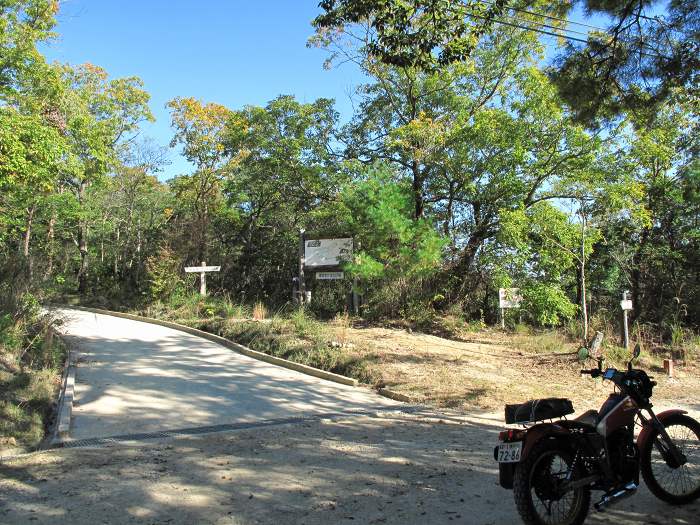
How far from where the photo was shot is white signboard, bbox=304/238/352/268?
16.7 meters

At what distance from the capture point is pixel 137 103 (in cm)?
2873

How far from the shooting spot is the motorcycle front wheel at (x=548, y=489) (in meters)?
3.55

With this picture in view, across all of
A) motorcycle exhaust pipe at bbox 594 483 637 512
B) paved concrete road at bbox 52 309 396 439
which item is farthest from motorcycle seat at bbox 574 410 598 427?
paved concrete road at bbox 52 309 396 439

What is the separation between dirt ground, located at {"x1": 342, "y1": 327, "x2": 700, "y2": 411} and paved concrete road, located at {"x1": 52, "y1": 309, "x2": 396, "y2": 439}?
991 millimetres

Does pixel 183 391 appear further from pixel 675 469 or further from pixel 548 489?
pixel 675 469

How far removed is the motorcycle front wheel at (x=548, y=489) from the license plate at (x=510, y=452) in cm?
6

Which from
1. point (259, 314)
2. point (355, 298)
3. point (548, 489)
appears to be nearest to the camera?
point (548, 489)

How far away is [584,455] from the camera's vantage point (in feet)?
12.2

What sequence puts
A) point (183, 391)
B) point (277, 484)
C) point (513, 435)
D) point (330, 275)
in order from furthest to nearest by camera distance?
point (330, 275)
point (183, 391)
point (277, 484)
point (513, 435)

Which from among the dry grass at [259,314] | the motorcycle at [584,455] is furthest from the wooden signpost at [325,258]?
the motorcycle at [584,455]

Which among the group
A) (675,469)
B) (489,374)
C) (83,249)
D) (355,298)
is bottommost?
(489,374)

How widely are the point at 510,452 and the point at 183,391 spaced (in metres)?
6.54

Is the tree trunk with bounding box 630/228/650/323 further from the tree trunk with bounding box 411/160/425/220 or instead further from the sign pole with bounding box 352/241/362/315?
the sign pole with bounding box 352/241/362/315

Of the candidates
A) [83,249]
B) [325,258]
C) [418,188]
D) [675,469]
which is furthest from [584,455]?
[83,249]
